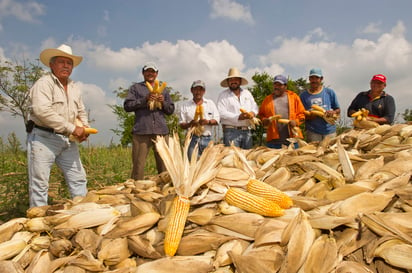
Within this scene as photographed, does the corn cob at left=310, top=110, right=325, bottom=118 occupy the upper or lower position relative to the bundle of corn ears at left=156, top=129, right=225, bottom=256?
upper

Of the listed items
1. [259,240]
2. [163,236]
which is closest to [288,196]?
[259,240]

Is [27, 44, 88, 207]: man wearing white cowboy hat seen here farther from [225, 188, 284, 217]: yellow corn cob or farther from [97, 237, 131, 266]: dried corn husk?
[225, 188, 284, 217]: yellow corn cob

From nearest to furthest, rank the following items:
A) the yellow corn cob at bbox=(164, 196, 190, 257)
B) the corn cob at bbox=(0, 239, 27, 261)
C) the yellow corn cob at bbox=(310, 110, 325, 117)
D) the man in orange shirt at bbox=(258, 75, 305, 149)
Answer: the yellow corn cob at bbox=(164, 196, 190, 257), the corn cob at bbox=(0, 239, 27, 261), the yellow corn cob at bbox=(310, 110, 325, 117), the man in orange shirt at bbox=(258, 75, 305, 149)

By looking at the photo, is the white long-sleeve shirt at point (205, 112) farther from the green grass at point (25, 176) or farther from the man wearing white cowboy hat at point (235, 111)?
the green grass at point (25, 176)

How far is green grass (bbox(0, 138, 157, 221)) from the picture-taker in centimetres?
406

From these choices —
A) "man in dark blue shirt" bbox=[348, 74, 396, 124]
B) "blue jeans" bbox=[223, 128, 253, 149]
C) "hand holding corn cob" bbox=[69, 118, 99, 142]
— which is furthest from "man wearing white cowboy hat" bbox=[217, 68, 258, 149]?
"hand holding corn cob" bbox=[69, 118, 99, 142]

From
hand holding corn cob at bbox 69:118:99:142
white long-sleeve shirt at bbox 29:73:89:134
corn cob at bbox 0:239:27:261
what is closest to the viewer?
corn cob at bbox 0:239:27:261

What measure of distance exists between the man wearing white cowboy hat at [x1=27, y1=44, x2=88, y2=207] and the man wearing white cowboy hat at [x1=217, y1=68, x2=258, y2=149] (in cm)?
252

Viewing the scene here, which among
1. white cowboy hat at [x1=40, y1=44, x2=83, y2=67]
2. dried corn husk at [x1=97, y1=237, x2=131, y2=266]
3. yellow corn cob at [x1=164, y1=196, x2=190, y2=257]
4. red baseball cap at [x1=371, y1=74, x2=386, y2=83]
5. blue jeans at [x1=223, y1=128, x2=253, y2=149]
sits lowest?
dried corn husk at [x1=97, y1=237, x2=131, y2=266]

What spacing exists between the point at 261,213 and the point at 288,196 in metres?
0.24

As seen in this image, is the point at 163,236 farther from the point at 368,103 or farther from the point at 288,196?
the point at 368,103

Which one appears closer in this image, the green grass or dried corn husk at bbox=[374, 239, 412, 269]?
dried corn husk at bbox=[374, 239, 412, 269]

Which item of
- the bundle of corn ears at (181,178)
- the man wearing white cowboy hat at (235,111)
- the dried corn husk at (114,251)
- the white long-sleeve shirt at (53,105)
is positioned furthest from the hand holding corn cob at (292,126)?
the dried corn husk at (114,251)

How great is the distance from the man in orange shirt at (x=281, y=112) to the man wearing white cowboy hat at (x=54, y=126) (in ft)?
10.1
